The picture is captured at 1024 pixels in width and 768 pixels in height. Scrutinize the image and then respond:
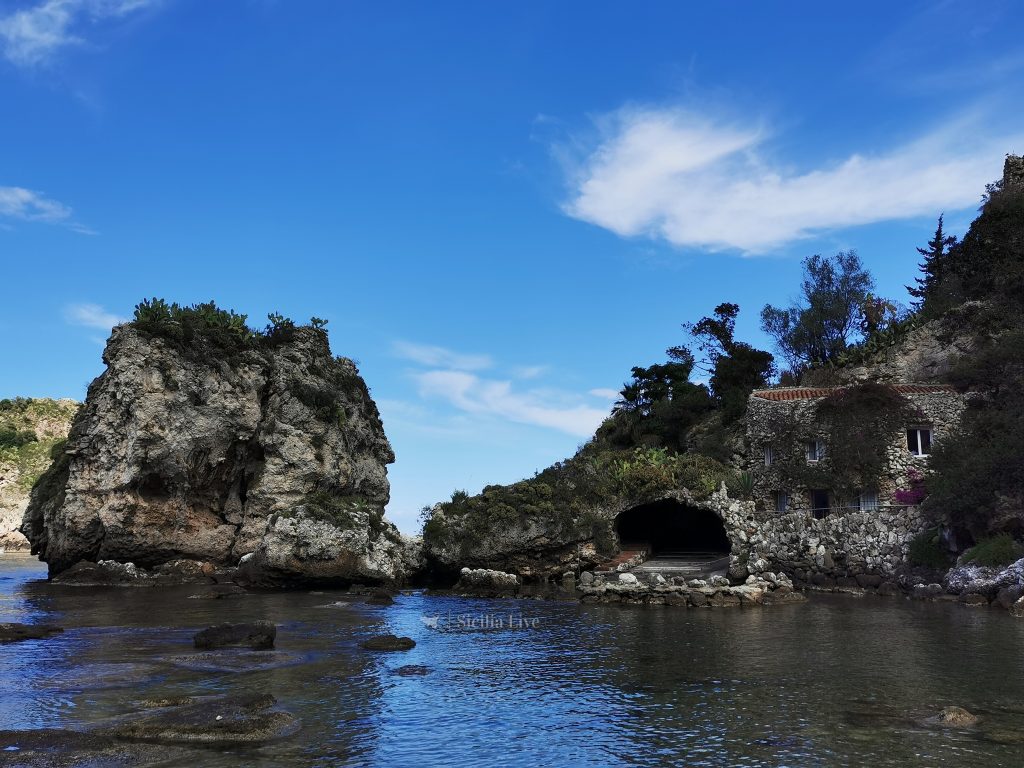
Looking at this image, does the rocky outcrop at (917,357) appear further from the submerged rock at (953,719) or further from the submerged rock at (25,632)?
the submerged rock at (25,632)

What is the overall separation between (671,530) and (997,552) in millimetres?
24876

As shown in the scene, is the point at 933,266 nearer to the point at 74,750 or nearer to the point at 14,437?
the point at 74,750

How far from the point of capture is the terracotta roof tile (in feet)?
143

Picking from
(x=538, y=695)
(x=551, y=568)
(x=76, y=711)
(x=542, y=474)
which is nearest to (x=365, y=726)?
(x=538, y=695)

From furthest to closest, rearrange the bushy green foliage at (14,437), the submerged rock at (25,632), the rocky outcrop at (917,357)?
the bushy green foliage at (14,437)
the rocky outcrop at (917,357)
the submerged rock at (25,632)

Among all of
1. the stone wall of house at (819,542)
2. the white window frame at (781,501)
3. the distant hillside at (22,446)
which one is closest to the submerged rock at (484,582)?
the stone wall of house at (819,542)

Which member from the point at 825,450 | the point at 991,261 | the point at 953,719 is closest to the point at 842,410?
the point at 825,450

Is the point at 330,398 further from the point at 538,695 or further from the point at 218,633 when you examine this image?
the point at 538,695

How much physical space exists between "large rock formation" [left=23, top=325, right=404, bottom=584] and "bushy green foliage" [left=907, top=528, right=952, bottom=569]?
27.7 m

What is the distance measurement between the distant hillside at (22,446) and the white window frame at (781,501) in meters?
93.3

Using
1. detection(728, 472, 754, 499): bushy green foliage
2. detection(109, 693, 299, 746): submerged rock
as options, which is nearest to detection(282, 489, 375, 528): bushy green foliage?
detection(728, 472, 754, 499): bushy green foliage

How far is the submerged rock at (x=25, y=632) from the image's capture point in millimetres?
23203

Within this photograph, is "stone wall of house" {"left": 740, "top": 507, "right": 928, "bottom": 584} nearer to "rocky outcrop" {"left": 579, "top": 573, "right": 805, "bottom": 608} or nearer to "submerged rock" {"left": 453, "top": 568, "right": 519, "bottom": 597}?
"rocky outcrop" {"left": 579, "top": 573, "right": 805, "bottom": 608}

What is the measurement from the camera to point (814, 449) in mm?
43719
